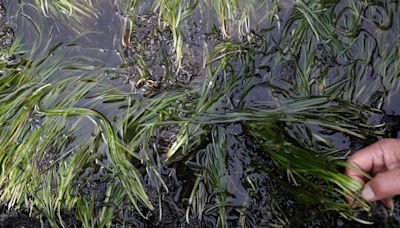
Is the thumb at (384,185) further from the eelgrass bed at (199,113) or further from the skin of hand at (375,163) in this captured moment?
the eelgrass bed at (199,113)

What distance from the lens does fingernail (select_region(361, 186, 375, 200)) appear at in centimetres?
254

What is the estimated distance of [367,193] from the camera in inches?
101

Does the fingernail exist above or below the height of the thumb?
below

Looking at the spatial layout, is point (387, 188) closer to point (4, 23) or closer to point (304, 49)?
point (304, 49)

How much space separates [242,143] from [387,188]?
3.15 ft

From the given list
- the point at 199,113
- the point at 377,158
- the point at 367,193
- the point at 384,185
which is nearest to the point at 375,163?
the point at 377,158

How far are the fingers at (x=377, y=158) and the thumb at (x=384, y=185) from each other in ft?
0.54

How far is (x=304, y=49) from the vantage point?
120 inches

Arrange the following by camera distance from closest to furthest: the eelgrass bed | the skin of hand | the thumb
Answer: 1. the thumb
2. the skin of hand
3. the eelgrass bed

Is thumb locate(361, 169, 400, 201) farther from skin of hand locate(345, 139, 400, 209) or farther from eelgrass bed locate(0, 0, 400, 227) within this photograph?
eelgrass bed locate(0, 0, 400, 227)

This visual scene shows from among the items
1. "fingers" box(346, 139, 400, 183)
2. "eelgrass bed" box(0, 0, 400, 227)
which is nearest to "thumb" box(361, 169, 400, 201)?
"fingers" box(346, 139, 400, 183)

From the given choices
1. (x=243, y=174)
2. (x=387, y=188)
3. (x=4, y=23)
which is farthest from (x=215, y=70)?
(x=4, y=23)

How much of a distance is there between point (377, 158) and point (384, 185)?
317 mm

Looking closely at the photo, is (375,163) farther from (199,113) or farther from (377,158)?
(199,113)
